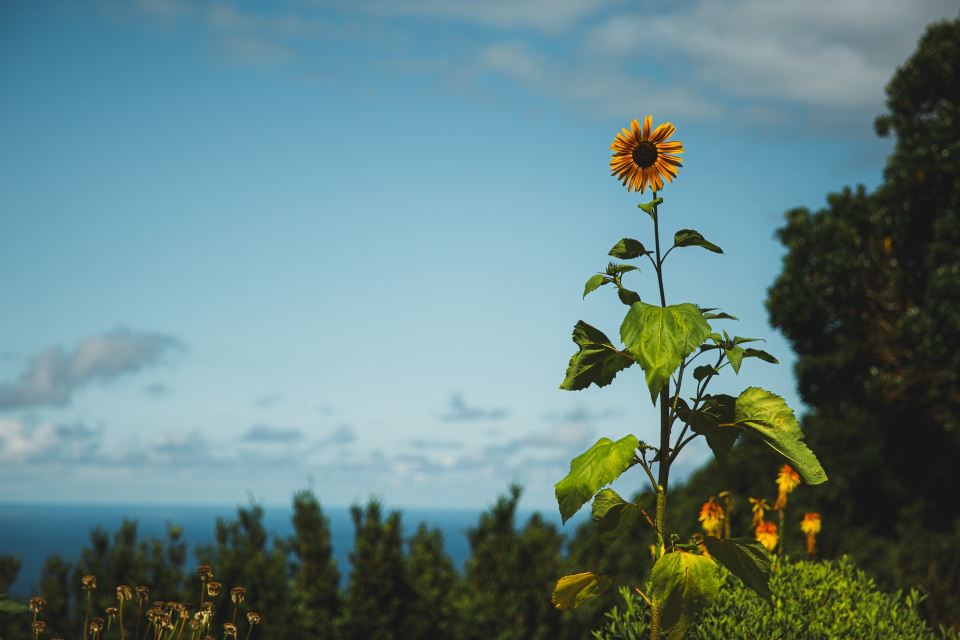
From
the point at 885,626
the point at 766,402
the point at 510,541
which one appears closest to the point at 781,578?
the point at 885,626

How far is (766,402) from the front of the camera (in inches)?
129

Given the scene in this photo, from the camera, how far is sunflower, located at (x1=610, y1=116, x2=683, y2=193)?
141 inches

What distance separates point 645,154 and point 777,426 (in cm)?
149

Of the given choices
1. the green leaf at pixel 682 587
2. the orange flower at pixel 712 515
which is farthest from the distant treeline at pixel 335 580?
the green leaf at pixel 682 587

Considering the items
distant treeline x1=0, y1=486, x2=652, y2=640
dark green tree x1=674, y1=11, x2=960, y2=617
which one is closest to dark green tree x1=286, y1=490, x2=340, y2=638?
distant treeline x1=0, y1=486, x2=652, y2=640

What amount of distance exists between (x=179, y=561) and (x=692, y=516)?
11735mm

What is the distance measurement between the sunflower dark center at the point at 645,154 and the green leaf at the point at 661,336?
96 cm

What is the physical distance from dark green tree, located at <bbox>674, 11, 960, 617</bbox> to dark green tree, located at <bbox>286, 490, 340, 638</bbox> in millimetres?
8638

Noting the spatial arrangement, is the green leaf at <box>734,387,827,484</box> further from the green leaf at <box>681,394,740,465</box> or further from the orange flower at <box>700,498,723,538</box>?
the orange flower at <box>700,498,723,538</box>

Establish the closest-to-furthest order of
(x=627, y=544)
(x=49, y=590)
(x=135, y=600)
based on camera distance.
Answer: (x=135, y=600), (x=49, y=590), (x=627, y=544)

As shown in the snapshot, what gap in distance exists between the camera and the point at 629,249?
335cm

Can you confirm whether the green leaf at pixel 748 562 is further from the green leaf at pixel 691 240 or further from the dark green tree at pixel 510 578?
the dark green tree at pixel 510 578

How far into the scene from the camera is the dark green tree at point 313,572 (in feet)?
28.3

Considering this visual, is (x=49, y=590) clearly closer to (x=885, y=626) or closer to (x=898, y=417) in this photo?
(x=885, y=626)
